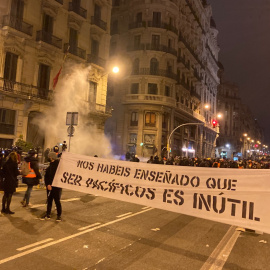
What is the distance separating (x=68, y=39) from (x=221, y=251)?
75.6ft

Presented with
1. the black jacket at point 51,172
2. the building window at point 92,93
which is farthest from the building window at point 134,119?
the black jacket at point 51,172

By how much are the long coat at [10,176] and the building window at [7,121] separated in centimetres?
1379

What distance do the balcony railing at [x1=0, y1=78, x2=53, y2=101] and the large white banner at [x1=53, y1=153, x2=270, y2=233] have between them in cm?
1482

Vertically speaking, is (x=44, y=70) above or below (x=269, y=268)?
above

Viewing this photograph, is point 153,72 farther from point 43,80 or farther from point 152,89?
point 43,80

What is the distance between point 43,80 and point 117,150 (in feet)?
56.2

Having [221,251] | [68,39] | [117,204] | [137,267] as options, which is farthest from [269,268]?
[68,39]

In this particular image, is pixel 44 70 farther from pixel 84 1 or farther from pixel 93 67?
pixel 84 1

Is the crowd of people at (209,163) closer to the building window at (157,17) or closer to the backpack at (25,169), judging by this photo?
the backpack at (25,169)

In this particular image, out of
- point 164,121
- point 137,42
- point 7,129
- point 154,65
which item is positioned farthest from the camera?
point 137,42

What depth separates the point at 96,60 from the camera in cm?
2777

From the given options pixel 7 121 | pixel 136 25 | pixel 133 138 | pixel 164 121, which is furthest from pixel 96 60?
pixel 164 121

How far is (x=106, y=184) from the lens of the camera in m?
6.81

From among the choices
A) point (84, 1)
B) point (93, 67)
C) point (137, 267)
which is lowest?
point (137, 267)
